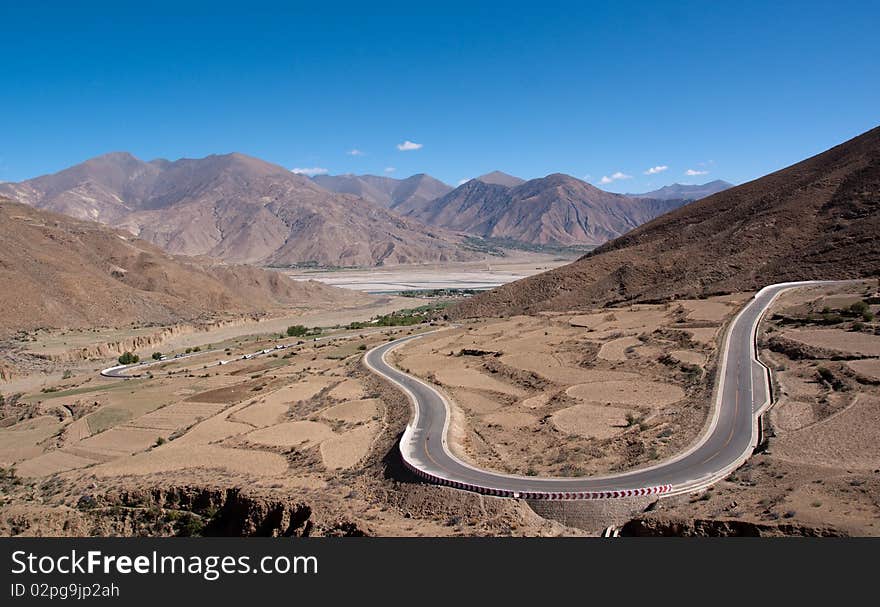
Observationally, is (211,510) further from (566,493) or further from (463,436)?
(566,493)

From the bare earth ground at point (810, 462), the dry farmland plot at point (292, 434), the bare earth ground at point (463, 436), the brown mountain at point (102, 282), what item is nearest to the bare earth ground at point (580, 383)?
the bare earth ground at point (463, 436)

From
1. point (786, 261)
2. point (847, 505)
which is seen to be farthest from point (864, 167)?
point (847, 505)

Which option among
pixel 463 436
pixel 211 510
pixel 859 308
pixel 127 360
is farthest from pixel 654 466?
pixel 127 360

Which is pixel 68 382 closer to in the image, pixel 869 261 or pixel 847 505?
pixel 847 505

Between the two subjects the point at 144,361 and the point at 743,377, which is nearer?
the point at 743,377

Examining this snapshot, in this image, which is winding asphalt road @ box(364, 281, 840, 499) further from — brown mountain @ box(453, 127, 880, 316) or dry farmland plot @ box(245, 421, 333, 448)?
brown mountain @ box(453, 127, 880, 316)

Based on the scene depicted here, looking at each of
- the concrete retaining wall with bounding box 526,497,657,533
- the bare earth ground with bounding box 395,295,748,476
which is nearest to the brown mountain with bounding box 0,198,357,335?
the bare earth ground with bounding box 395,295,748,476
